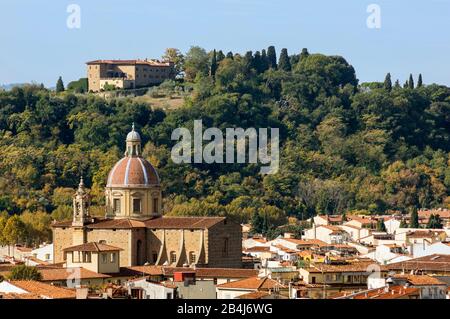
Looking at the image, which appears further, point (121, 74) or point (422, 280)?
point (121, 74)

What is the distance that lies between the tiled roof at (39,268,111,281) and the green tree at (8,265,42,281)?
0.75 ft

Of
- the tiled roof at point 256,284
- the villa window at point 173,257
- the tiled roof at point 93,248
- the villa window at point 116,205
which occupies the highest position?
the villa window at point 116,205

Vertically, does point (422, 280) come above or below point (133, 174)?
below

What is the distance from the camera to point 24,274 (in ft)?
120

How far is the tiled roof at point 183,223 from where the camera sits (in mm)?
43719

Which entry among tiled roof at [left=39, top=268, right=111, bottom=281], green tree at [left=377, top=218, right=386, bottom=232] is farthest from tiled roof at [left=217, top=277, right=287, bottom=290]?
green tree at [left=377, top=218, right=386, bottom=232]

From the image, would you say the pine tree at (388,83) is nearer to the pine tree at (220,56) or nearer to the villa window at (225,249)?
the pine tree at (220,56)

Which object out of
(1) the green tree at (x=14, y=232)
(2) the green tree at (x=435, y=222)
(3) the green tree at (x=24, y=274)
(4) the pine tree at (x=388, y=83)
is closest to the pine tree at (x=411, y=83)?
(4) the pine tree at (x=388, y=83)

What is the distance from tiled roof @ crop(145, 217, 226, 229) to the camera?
43.7 metres

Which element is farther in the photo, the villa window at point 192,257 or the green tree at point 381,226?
the green tree at point 381,226

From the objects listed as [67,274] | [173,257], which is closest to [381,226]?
[173,257]

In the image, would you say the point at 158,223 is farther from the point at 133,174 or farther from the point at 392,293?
the point at 392,293

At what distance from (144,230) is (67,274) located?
6.80m

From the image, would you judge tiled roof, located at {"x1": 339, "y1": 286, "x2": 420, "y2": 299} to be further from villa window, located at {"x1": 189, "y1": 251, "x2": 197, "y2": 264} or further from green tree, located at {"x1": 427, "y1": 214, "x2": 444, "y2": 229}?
green tree, located at {"x1": 427, "y1": 214, "x2": 444, "y2": 229}
